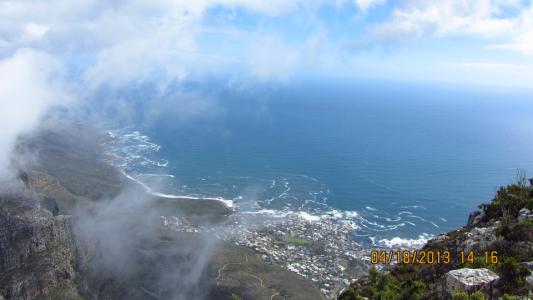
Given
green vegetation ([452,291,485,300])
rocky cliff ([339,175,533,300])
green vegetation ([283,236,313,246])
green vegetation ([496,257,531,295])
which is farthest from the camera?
green vegetation ([283,236,313,246])

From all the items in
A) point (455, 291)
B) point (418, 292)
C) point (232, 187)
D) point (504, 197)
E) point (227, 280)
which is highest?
point (504, 197)

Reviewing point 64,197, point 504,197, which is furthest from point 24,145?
point 504,197

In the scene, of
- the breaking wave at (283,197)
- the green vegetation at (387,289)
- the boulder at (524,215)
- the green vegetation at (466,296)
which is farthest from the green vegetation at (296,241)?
the green vegetation at (466,296)

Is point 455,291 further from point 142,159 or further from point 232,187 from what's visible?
point 142,159

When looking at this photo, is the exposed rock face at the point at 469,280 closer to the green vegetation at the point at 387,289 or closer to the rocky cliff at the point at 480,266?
the rocky cliff at the point at 480,266
